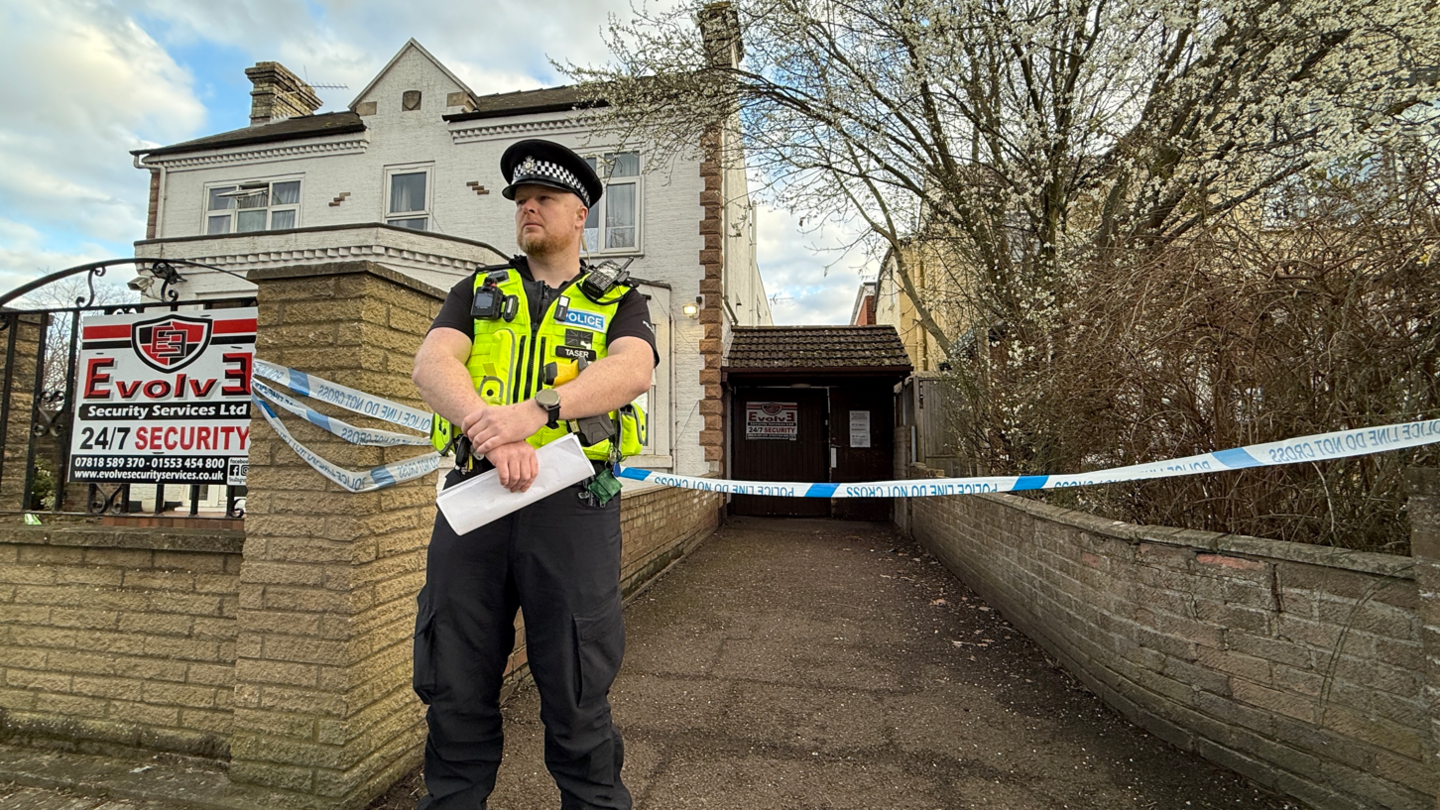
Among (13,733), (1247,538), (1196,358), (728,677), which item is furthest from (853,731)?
(13,733)

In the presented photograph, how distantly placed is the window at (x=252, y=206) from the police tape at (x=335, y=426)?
11.7 metres

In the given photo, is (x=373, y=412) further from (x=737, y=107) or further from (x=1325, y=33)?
(x=1325, y=33)

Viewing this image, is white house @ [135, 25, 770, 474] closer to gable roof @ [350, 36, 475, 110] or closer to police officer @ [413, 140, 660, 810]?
gable roof @ [350, 36, 475, 110]

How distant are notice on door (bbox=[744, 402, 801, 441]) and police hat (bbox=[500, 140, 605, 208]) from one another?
34.6 ft

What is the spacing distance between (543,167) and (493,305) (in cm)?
45

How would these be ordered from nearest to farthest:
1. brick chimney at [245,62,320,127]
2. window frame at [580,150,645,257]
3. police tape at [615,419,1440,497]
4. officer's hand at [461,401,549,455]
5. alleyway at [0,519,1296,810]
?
officer's hand at [461,401,549,455], police tape at [615,419,1440,497], alleyway at [0,519,1296,810], window frame at [580,150,645,257], brick chimney at [245,62,320,127]

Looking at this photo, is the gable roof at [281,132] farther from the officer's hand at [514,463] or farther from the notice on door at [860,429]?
the officer's hand at [514,463]

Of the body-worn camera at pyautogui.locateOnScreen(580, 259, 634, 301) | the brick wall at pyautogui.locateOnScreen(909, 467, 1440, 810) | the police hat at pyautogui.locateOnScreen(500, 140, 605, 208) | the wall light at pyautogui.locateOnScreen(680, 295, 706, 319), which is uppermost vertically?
the wall light at pyautogui.locateOnScreen(680, 295, 706, 319)

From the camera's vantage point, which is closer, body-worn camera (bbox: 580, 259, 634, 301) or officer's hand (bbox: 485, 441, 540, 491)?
officer's hand (bbox: 485, 441, 540, 491)

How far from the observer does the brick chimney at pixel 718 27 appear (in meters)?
7.40

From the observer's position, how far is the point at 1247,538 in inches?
106

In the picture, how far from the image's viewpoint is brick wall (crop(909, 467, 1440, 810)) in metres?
2.18

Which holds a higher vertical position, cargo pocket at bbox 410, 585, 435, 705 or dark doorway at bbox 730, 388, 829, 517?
dark doorway at bbox 730, 388, 829, 517

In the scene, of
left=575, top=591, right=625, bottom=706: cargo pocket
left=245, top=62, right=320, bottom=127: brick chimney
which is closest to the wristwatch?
left=575, top=591, right=625, bottom=706: cargo pocket
